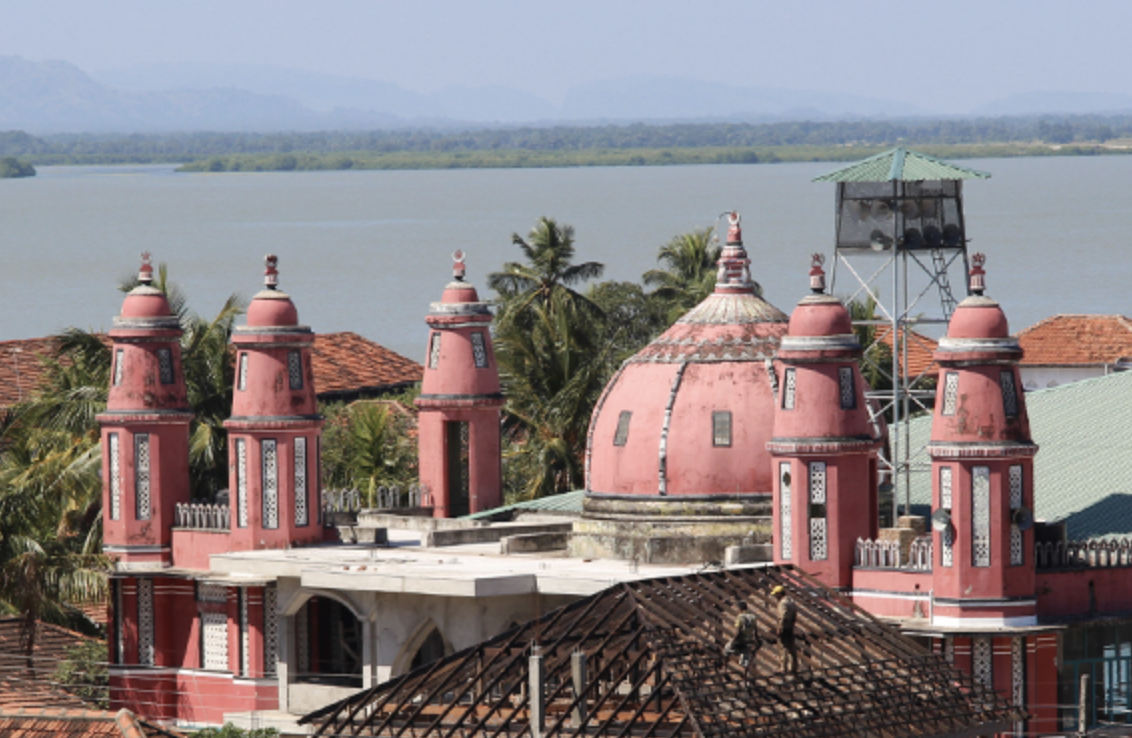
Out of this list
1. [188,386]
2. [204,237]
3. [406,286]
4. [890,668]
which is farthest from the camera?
[204,237]

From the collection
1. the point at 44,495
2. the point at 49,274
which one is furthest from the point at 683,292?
the point at 49,274

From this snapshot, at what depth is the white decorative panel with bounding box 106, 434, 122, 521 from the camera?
149 ft

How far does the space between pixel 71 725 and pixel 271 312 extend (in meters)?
8.61

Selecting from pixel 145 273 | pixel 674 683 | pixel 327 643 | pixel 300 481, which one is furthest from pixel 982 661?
pixel 145 273

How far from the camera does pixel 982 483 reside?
3722 centimetres

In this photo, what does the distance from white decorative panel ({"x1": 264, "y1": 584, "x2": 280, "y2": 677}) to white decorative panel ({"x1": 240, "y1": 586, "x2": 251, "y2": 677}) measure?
0.32 m

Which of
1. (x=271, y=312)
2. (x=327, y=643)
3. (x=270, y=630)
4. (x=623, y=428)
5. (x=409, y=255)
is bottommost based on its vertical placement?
(x=327, y=643)

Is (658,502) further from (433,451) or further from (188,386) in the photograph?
(188,386)

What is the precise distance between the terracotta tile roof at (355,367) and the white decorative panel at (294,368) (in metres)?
29.7

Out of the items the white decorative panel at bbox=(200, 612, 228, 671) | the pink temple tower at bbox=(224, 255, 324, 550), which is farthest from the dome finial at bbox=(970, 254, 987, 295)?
the white decorative panel at bbox=(200, 612, 228, 671)

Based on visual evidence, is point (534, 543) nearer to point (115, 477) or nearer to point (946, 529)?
point (115, 477)

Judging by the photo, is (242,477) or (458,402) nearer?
(242,477)

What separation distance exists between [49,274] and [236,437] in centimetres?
10106

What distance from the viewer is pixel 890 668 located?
113 ft
